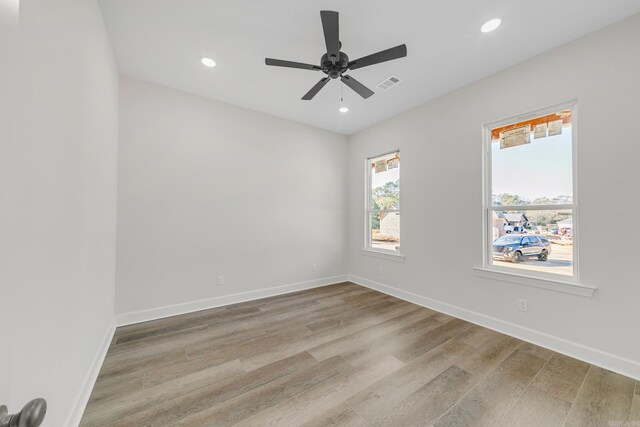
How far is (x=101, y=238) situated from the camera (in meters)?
2.13

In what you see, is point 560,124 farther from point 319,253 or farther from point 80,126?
point 80,126

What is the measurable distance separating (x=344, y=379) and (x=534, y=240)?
7.93 ft

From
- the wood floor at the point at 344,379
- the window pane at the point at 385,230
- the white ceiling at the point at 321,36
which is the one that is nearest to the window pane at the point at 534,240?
the wood floor at the point at 344,379

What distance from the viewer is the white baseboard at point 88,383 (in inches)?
59.6

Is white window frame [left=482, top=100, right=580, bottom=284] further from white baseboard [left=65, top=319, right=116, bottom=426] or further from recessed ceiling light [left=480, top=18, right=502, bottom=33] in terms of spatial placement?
white baseboard [left=65, top=319, right=116, bottom=426]

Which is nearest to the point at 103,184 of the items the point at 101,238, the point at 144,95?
the point at 101,238

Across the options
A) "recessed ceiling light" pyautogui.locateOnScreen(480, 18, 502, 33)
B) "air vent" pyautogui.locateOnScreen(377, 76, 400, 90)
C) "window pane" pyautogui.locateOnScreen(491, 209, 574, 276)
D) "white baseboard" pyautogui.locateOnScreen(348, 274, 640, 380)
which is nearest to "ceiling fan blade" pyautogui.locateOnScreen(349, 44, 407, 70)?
"recessed ceiling light" pyautogui.locateOnScreen(480, 18, 502, 33)

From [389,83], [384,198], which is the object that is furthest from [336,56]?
[384,198]

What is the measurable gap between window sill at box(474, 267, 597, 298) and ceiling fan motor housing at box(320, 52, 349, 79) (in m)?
2.68

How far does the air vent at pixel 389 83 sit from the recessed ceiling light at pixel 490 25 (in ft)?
3.01

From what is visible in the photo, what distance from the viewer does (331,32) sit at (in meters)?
1.86

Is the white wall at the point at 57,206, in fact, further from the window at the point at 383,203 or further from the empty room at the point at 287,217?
the window at the point at 383,203

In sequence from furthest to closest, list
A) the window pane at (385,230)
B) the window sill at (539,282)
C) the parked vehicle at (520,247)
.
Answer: the window pane at (385,230), the parked vehicle at (520,247), the window sill at (539,282)

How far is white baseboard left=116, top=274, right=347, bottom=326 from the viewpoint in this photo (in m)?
2.91
